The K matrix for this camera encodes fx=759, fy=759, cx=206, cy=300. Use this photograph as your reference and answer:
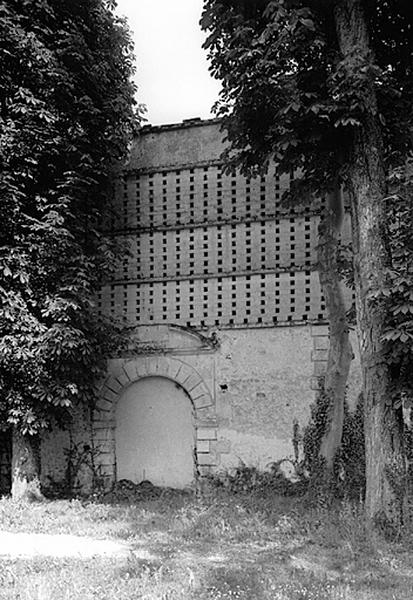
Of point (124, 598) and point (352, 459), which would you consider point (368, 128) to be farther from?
point (124, 598)

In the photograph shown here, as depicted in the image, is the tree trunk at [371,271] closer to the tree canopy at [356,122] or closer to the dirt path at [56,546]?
the tree canopy at [356,122]

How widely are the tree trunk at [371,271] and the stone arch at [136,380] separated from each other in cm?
391

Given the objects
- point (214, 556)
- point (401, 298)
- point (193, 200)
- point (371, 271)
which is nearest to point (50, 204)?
point (193, 200)

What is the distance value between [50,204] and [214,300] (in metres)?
3.27

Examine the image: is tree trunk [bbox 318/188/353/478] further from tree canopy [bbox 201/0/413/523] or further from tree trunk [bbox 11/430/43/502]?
tree trunk [bbox 11/430/43/502]

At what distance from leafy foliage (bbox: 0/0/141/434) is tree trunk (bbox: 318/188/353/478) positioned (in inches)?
141

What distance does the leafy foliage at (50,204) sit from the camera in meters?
11.8

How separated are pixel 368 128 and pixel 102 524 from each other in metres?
6.28

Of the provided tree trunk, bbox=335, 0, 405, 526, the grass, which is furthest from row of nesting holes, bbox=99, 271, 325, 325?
the grass

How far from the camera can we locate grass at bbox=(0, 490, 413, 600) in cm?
679

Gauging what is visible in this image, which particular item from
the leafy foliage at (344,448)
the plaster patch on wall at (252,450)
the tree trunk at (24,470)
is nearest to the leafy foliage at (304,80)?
the leafy foliage at (344,448)

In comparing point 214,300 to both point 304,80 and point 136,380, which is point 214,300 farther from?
point 304,80

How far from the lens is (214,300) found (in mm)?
13328

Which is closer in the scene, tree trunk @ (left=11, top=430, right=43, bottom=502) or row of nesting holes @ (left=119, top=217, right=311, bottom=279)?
tree trunk @ (left=11, top=430, right=43, bottom=502)
